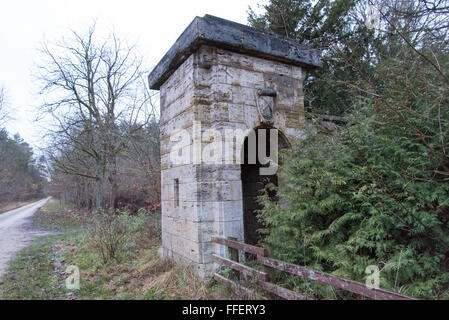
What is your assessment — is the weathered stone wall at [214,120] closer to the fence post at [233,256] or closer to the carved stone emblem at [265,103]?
the carved stone emblem at [265,103]

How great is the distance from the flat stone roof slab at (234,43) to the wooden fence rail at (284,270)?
10.1 ft

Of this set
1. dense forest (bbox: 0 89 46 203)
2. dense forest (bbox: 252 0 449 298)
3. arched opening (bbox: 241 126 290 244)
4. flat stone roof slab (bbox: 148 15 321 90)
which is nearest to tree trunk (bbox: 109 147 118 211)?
arched opening (bbox: 241 126 290 244)

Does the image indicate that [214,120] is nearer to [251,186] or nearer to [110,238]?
[251,186]

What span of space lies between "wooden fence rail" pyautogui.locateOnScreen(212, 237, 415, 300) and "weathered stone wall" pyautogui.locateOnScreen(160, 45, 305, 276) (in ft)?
1.14

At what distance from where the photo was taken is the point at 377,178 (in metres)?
3.49

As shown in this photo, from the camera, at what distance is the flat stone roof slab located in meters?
4.64

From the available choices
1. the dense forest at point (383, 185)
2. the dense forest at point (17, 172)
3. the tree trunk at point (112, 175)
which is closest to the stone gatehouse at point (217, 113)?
the dense forest at point (383, 185)

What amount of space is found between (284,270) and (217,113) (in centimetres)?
259

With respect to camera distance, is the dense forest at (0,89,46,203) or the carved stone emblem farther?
the dense forest at (0,89,46,203)

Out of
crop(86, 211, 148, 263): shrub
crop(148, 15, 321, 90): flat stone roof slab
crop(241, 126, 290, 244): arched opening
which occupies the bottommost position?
crop(86, 211, 148, 263): shrub

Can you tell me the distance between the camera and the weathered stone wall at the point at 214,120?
463cm

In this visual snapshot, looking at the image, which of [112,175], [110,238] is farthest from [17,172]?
[110,238]

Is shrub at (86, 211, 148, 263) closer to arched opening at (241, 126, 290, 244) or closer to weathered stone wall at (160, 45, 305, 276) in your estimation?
weathered stone wall at (160, 45, 305, 276)

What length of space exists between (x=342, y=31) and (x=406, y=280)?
28.3 ft
